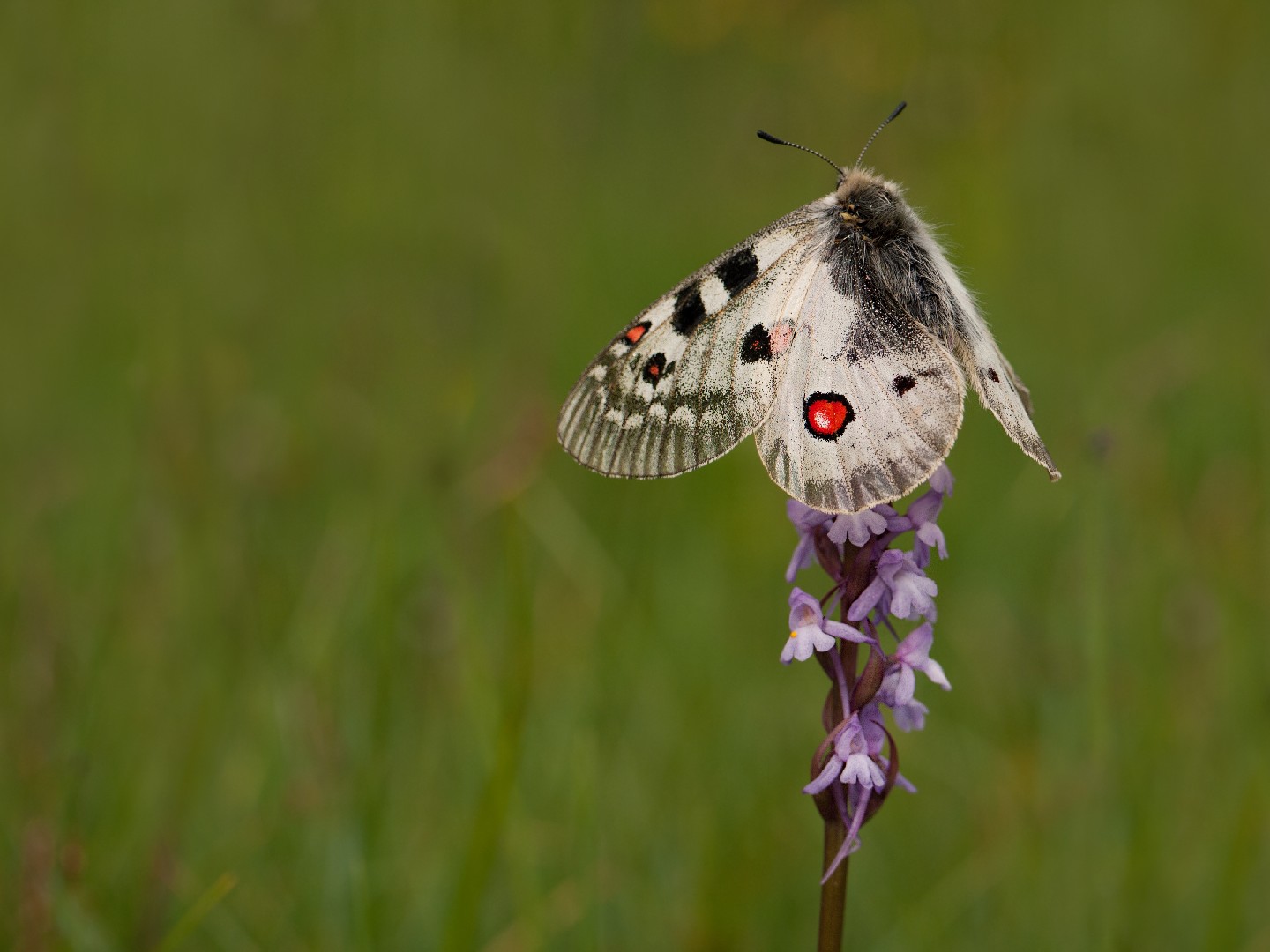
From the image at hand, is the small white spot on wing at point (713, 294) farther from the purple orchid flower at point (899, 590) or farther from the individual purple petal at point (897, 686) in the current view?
the individual purple petal at point (897, 686)

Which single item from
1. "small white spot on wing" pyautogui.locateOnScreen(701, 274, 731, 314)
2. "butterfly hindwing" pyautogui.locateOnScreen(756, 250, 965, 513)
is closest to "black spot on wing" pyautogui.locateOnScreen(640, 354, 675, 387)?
"small white spot on wing" pyautogui.locateOnScreen(701, 274, 731, 314)

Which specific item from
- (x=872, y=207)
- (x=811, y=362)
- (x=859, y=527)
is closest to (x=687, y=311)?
(x=811, y=362)

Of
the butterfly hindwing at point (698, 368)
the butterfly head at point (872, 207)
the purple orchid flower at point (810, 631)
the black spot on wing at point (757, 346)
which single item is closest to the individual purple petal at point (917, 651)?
the purple orchid flower at point (810, 631)

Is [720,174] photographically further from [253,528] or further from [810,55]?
[253,528]

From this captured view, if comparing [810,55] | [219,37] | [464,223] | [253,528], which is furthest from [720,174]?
[253,528]

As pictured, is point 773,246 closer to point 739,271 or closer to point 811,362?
point 739,271

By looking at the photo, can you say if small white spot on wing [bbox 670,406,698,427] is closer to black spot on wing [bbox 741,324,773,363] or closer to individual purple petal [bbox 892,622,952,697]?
black spot on wing [bbox 741,324,773,363]
